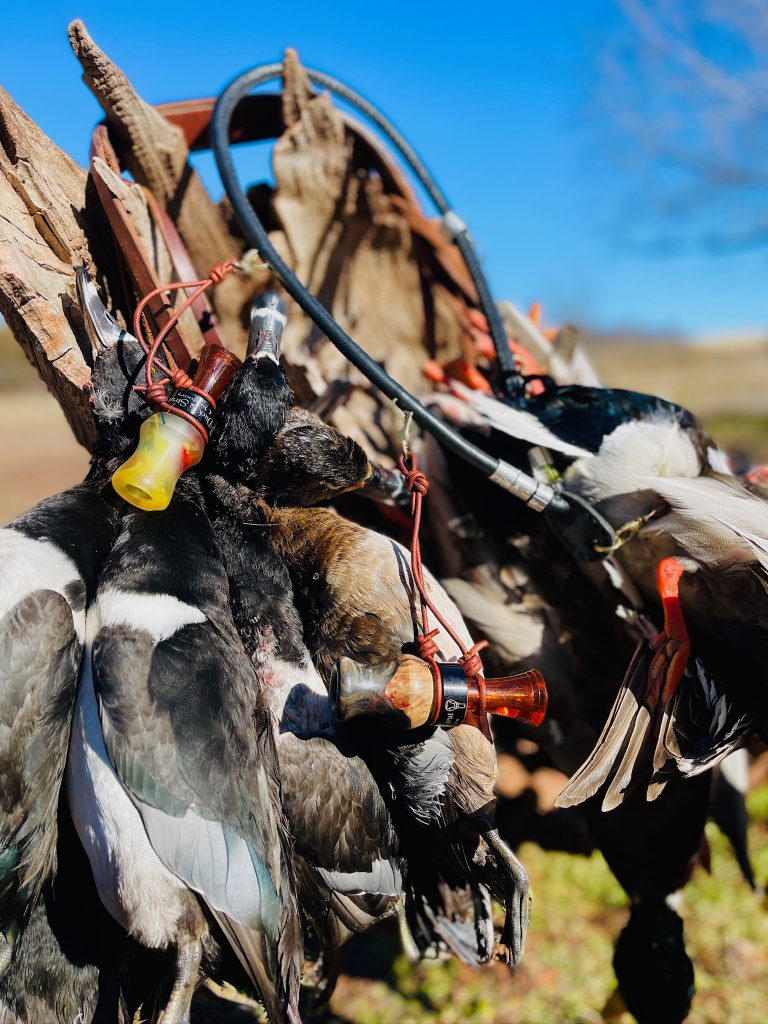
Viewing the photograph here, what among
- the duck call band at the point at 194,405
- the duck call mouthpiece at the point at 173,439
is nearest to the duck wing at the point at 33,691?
the duck call mouthpiece at the point at 173,439

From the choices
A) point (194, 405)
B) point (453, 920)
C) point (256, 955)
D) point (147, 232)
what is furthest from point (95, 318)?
point (453, 920)

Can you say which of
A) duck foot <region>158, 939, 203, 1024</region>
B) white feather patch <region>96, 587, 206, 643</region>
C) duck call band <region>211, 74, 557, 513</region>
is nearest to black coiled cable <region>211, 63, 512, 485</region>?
duck call band <region>211, 74, 557, 513</region>

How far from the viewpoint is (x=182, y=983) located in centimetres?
79

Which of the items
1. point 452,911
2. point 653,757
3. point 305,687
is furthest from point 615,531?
point 452,911

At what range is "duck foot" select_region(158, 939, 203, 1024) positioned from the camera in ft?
2.60

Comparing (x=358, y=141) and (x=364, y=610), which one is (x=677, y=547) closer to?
(x=364, y=610)

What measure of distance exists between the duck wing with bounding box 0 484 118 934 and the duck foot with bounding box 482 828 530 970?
0.52m

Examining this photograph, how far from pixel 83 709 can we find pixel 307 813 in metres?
0.29

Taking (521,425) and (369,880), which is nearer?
(369,880)

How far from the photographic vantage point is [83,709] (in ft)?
2.68

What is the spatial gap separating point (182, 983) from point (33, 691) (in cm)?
33

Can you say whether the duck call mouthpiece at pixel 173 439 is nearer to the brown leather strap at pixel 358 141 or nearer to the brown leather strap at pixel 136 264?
the brown leather strap at pixel 136 264

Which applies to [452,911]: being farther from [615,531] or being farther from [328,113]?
[328,113]

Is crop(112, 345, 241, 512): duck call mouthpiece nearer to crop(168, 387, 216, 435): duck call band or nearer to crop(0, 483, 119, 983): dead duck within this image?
crop(168, 387, 216, 435): duck call band
